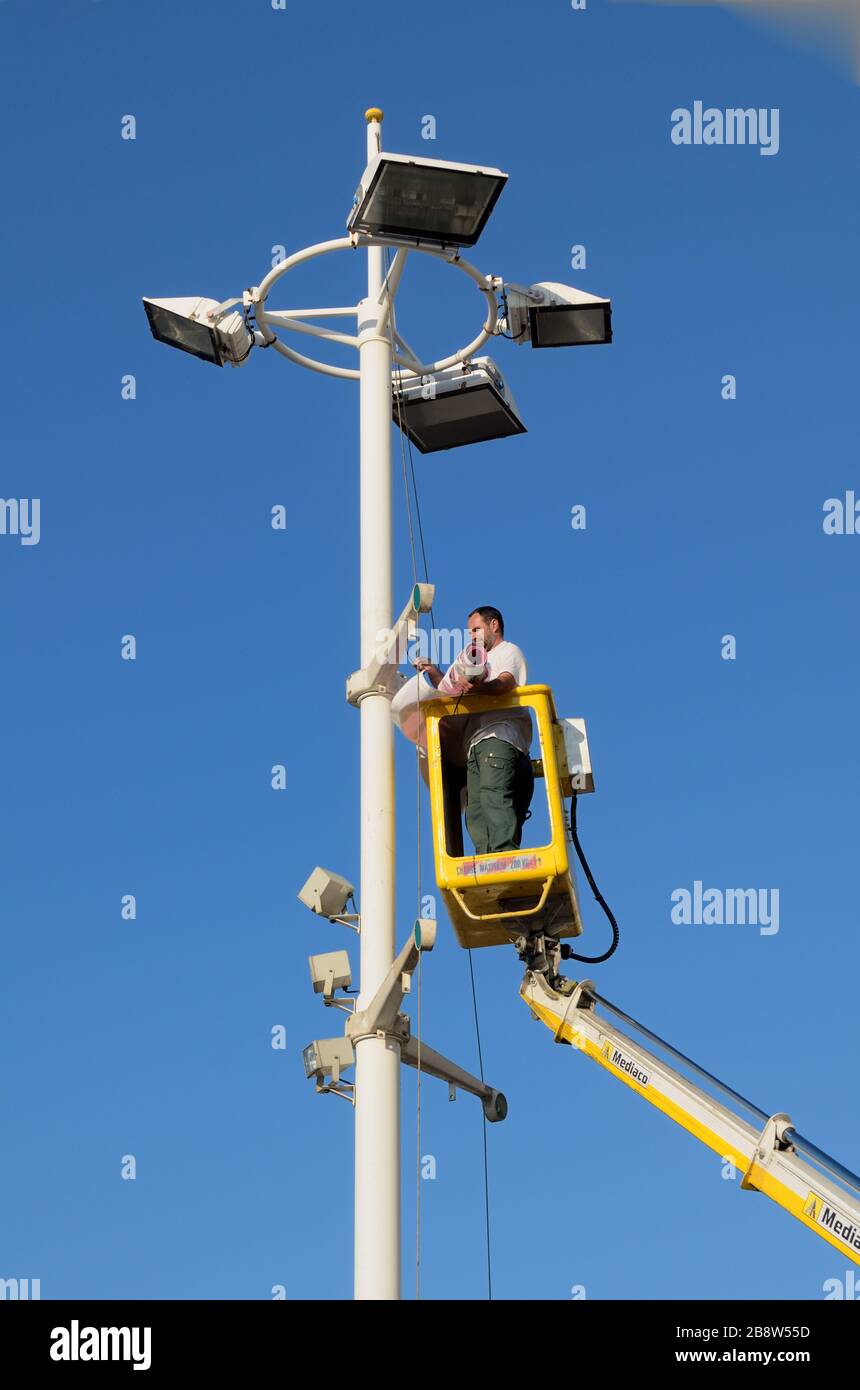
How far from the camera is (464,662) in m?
15.0

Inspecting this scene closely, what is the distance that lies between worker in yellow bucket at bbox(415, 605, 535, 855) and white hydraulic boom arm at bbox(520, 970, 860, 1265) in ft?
4.08

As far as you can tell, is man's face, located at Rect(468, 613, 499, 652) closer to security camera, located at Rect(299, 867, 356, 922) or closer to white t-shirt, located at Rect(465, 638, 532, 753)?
white t-shirt, located at Rect(465, 638, 532, 753)

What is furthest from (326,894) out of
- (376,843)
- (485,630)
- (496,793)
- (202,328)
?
(202,328)

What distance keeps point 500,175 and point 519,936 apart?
496 centimetres

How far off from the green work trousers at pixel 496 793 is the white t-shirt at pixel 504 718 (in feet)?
0.18

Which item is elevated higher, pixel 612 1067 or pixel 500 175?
pixel 500 175

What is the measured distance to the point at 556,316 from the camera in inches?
620

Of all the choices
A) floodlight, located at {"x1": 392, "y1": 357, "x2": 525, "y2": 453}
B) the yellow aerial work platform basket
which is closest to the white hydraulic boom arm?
the yellow aerial work platform basket

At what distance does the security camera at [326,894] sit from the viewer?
14422mm

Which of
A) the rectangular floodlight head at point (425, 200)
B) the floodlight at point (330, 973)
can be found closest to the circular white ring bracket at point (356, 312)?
the rectangular floodlight head at point (425, 200)

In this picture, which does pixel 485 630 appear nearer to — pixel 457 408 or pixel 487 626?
pixel 487 626

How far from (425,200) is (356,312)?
1499mm
